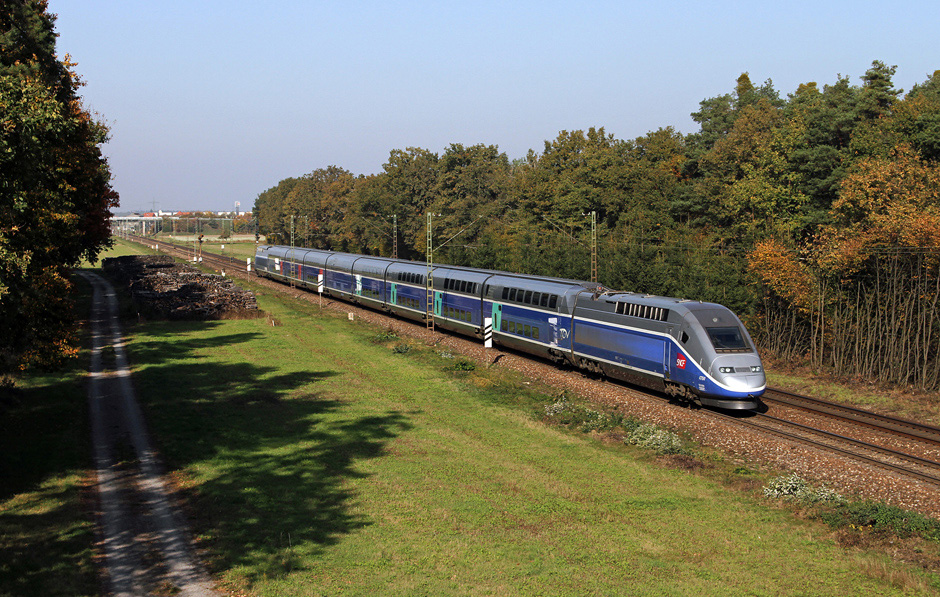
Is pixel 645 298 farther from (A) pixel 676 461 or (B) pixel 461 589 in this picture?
(B) pixel 461 589

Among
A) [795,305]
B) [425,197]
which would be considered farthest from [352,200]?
[795,305]

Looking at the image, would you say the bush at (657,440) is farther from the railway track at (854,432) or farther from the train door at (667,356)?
the railway track at (854,432)

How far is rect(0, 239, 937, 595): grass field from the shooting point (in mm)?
16125

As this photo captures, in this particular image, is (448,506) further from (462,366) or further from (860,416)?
(462,366)

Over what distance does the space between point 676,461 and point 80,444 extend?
21261 millimetres

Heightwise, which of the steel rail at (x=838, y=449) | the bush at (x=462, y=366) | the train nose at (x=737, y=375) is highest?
the train nose at (x=737, y=375)

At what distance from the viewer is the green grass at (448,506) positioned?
16.2 m

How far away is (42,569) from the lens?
15.8 meters

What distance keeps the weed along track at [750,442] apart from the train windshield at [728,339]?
2987 mm

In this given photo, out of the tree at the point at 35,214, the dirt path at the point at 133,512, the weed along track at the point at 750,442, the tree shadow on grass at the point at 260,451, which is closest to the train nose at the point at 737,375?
the weed along track at the point at 750,442

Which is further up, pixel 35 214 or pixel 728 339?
pixel 35 214

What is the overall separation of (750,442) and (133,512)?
21.1 metres

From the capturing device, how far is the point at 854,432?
28.6 meters

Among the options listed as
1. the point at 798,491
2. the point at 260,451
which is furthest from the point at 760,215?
the point at 260,451
